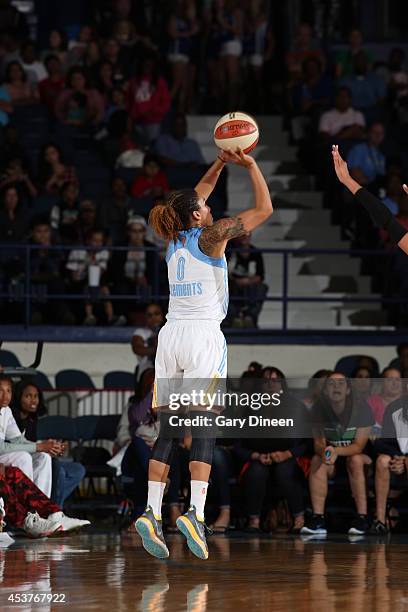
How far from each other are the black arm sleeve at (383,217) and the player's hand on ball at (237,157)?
762 mm

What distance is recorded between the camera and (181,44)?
830 inches

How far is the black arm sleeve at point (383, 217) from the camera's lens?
8.28 meters

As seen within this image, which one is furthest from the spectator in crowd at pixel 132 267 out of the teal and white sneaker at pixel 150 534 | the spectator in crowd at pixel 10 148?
the teal and white sneaker at pixel 150 534

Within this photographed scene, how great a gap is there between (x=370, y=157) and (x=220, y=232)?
35.4 feet

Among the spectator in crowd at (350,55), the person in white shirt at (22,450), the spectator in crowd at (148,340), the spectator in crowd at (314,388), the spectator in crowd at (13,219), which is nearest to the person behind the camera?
the person in white shirt at (22,450)

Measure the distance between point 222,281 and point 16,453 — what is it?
11.7 ft

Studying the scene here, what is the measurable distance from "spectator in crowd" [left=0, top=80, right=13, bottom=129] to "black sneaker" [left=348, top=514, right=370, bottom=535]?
916 centimetres

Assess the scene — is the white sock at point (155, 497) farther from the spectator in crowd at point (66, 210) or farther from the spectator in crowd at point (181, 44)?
the spectator in crowd at point (181, 44)

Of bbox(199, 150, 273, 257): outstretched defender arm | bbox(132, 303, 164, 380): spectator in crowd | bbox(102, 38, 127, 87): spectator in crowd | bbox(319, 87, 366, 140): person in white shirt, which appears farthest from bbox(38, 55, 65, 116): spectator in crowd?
bbox(199, 150, 273, 257): outstretched defender arm

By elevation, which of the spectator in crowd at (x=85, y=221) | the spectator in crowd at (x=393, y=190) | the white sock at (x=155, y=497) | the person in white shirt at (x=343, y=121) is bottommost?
the white sock at (x=155, y=497)

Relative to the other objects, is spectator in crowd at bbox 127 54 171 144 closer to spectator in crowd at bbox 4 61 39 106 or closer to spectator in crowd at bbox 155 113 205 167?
spectator in crowd at bbox 155 113 205 167

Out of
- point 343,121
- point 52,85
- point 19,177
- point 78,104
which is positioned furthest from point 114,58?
point 343,121

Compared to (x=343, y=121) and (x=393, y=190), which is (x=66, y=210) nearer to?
(x=393, y=190)

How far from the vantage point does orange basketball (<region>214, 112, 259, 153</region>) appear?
29.7 feet
